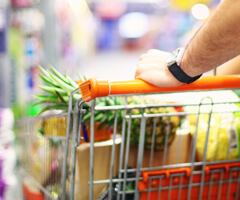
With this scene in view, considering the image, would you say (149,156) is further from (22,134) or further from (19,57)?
(19,57)

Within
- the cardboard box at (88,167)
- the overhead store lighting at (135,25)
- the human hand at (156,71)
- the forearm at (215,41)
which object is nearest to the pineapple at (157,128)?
the cardboard box at (88,167)

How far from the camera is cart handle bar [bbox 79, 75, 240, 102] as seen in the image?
39.4 inches

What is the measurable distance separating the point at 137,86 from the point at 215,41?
31cm

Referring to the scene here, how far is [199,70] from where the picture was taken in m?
1.01

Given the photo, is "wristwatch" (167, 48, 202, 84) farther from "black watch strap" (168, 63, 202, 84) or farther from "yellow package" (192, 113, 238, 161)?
"yellow package" (192, 113, 238, 161)

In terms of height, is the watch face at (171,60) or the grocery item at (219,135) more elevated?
the watch face at (171,60)

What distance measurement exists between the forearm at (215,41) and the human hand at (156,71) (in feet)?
0.22

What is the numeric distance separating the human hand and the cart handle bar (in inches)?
0.9

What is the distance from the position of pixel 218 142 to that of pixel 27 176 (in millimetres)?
1303

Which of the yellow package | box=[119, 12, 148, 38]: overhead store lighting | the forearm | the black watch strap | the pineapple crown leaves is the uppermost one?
box=[119, 12, 148, 38]: overhead store lighting

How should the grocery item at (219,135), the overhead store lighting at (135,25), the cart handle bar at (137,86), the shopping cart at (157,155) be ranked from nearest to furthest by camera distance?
the cart handle bar at (137,86), the shopping cart at (157,155), the grocery item at (219,135), the overhead store lighting at (135,25)

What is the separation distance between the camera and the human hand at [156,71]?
1058 millimetres

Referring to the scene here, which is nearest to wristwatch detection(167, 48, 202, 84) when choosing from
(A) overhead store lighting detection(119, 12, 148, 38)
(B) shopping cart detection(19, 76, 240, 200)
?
(B) shopping cart detection(19, 76, 240, 200)

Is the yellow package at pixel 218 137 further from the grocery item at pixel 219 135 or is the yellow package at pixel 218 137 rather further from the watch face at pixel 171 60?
the watch face at pixel 171 60
